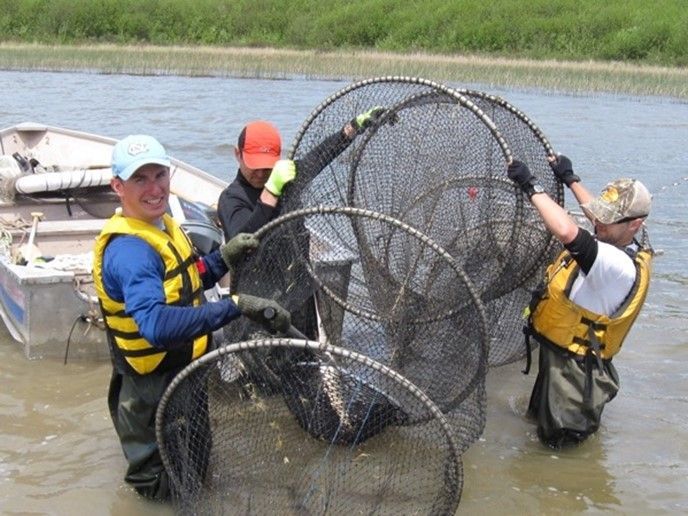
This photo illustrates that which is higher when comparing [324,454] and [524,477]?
[324,454]

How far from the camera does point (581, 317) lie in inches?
187

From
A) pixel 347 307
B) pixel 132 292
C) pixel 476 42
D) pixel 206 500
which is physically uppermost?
pixel 132 292

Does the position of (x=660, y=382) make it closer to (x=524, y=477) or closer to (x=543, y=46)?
(x=524, y=477)

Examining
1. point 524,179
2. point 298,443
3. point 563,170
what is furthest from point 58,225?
point 298,443

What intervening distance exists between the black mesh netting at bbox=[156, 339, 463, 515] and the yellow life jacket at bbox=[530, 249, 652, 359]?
1281mm

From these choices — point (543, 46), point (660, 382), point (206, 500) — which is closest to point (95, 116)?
point (660, 382)

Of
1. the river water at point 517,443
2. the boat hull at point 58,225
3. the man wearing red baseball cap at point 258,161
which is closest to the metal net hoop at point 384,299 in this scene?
the man wearing red baseball cap at point 258,161

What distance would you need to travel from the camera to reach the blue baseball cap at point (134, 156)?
144 inches

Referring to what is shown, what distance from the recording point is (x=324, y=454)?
3838 mm

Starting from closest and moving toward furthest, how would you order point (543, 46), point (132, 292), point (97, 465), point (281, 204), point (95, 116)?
1. point (132, 292)
2. point (281, 204)
3. point (97, 465)
4. point (95, 116)
5. point (543, 46)

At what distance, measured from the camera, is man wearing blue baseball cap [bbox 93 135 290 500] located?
3561 mm

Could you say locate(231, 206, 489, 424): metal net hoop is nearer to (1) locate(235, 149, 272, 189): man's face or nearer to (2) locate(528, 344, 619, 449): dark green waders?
(1) locate(235, 149, 272, 189): man's face

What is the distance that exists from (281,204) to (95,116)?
14.4 m

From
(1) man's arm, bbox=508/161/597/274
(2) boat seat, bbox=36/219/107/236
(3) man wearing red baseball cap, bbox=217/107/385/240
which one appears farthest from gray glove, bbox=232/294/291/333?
(2) boat seat, bbox=36/219/107/236
